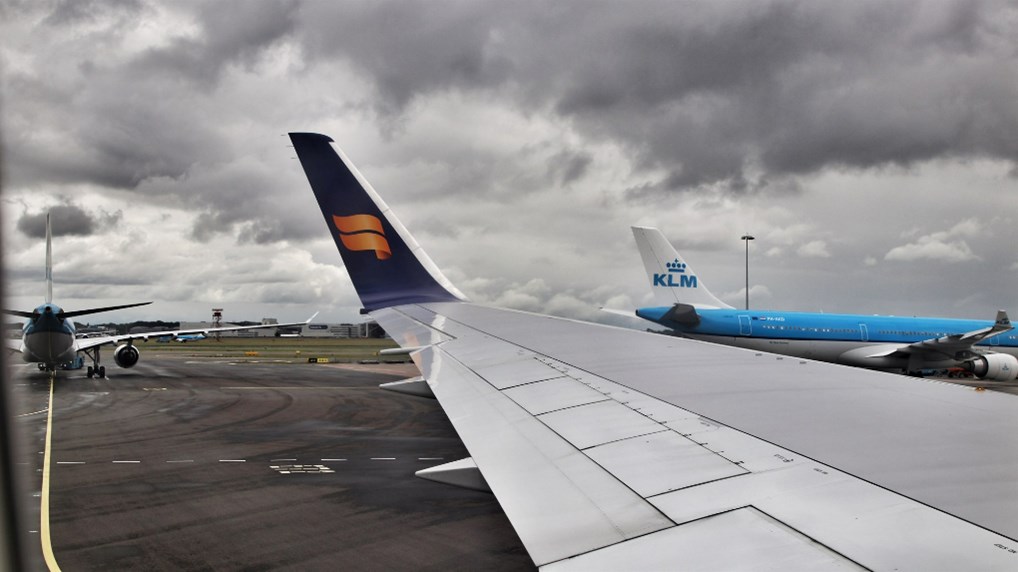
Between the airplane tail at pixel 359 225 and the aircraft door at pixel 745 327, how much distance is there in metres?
22.1

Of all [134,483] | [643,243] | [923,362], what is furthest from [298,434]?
[923,362]

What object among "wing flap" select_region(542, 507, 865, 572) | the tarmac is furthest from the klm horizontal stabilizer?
the tarmac

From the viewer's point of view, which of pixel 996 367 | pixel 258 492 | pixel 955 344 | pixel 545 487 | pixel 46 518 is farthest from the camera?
pixel 955 344

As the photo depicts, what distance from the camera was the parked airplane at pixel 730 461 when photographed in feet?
6.67

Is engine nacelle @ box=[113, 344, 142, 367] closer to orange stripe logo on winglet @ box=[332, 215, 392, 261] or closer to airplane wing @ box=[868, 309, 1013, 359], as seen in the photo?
orange stripe logo on winglet @ box=[332, 215, 392, 261]

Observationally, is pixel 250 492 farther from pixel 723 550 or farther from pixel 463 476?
pixel 723 550

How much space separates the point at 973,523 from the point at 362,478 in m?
9.57

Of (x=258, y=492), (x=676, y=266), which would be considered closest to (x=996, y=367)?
(x=676, y=266)

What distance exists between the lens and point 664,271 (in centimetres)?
3222

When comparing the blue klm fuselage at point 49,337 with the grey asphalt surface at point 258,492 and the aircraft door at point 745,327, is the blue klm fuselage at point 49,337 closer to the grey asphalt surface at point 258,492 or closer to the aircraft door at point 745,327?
the grey asphalt surface at point 258,492

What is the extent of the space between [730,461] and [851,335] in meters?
29.7

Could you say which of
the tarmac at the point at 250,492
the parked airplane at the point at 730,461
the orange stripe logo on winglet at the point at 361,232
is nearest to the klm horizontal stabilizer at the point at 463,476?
the parked airplane at the point at 730,461

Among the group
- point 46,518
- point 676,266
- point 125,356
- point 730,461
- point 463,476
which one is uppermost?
point 676,266

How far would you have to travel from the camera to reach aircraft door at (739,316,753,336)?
28.6 meters
